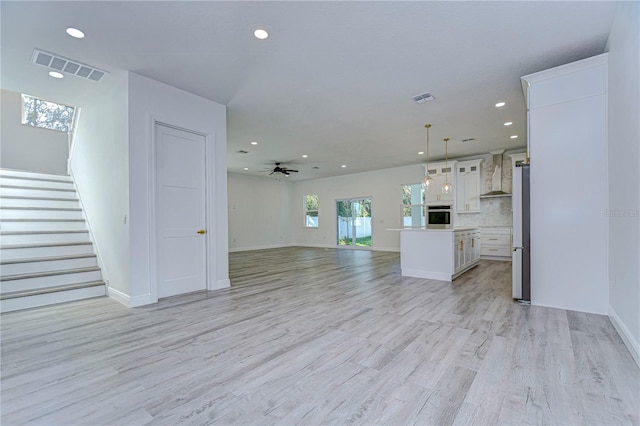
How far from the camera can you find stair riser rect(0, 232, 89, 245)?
173 inches

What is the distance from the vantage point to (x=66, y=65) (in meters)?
3.49

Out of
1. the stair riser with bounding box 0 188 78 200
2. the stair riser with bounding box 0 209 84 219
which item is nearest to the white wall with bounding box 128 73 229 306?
the stair riser with bounding box 0 209 84 219

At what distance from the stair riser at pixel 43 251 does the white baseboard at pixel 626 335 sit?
658 centimetres

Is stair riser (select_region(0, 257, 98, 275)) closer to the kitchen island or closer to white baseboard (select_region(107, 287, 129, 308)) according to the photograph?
white baseboard (select_region(107, 287, 129, 308))

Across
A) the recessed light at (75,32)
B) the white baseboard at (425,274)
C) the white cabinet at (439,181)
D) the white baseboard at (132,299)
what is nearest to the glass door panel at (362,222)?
the white cabinet at (439,181)

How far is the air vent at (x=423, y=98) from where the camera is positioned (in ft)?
14.3

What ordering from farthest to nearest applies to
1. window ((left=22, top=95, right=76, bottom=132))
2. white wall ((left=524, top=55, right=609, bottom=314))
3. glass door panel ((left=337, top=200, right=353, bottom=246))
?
glass door panel ((left=337, top=200, right=353, bottom=246)), window ((left=22, top=95, right=76, bottom=132)), white wall ((left=524, top=55, right=609, bottom=314))

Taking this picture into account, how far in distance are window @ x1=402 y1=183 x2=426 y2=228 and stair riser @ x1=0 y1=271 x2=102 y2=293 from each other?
849 centimetres

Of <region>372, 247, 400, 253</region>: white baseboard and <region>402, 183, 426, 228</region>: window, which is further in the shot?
<region>372, 247, 400, 253</region>: white baseboard

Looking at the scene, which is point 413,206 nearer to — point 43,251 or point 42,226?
point 43,251

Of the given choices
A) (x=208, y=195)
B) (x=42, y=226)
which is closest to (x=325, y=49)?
(x=208, y=195)

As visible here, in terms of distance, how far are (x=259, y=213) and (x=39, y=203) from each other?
696 centimetres

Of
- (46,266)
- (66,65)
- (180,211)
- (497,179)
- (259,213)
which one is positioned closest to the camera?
(66,65)

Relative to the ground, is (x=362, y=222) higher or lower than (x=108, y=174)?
lower
